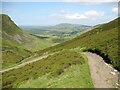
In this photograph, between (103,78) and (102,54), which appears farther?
(102,54)

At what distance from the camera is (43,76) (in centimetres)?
3322

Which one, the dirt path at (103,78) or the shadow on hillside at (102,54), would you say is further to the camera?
the shadow on hillside at (102,54)

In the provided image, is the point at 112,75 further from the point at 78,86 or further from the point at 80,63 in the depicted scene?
the point at 78,86

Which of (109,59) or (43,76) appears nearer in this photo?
(43,76)

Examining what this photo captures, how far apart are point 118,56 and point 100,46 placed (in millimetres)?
10291

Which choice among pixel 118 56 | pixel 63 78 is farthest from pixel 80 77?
pixel 118 56

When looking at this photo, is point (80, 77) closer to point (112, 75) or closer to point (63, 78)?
point (63, 78)

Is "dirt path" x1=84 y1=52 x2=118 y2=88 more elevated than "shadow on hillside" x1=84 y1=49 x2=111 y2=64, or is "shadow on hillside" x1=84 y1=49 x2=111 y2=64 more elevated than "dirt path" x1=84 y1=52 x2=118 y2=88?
"shadow on hillside" x1=84 y1=49 x2=111 y2=64

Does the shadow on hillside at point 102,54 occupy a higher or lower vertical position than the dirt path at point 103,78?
higher

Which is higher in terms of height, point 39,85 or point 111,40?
point 111,40

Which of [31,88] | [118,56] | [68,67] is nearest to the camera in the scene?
[31,88]

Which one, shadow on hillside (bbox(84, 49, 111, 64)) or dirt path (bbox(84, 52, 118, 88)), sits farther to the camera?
shadow on hillside (bbox(84, 49, 111, 64))

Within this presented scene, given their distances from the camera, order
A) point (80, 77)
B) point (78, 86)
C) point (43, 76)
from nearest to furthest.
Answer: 1. point (78, 86)
2. point (80, 77)
3. point (43, 76)

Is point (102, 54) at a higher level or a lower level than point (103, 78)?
higher
